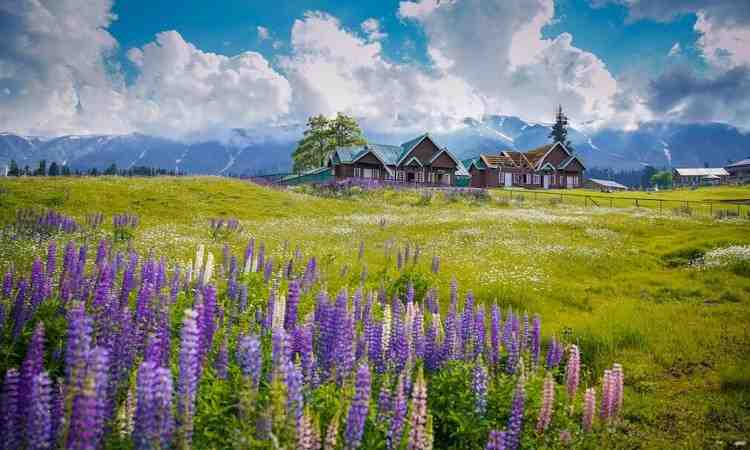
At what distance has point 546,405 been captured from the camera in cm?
495

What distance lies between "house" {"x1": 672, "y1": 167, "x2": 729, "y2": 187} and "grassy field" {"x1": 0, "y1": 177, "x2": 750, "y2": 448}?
153096mm

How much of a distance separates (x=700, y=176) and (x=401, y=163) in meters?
145

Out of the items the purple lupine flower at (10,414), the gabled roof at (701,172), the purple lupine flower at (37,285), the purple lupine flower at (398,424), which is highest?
the gabled roof at (701,172)

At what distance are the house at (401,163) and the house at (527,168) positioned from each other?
42.0 ft

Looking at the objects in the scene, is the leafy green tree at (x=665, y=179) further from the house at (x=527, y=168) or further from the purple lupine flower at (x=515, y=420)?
the purple lupine flower at (x=515, y=420)

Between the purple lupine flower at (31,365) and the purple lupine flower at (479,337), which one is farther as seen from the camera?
the purple lupine flower at (479,337)

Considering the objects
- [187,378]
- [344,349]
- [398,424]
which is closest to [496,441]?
[398,424]

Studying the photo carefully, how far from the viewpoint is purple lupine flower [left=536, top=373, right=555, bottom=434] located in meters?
4.91

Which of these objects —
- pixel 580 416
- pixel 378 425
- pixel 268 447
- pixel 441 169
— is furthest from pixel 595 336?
pixel 441 169

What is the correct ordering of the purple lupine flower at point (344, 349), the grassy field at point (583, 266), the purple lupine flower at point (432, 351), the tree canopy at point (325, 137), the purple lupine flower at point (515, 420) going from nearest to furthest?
1. the purple lupine flower at point (515, 420)
2. the purple lupine flower at point (344, 349)
3. the purple lupine flower at point (432, 351)
4. the grassy field at point (583, 266)
5. the tree canopy at point (325, 137)

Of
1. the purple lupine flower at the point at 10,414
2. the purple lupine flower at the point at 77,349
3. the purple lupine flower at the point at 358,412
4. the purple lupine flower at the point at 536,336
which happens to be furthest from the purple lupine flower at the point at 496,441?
the purple lupine flower at the point at 10,414

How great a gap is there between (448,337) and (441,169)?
69292 mm

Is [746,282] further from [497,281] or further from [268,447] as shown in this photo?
[268,447]

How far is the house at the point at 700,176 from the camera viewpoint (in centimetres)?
14725
